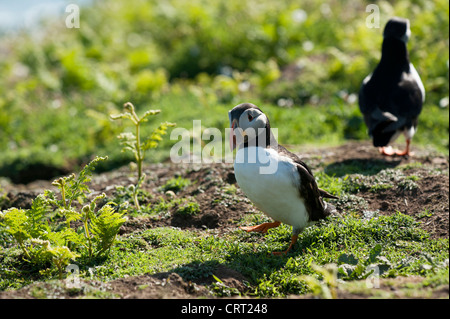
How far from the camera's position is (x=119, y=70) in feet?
34.6

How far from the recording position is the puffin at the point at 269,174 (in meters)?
4.23

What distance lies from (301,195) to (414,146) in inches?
136

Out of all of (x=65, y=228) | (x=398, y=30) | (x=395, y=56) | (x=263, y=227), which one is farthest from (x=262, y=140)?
(x=398, y=30)

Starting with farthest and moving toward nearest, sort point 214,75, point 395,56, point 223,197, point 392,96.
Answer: point 214,75 < point 395,56 < point 392,96 < point 223,197

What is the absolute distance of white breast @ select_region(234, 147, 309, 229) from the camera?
4.22 m

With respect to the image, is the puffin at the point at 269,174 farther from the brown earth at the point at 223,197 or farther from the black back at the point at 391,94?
the black back at the point at 391,94

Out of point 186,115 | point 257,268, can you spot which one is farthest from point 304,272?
point 186,115

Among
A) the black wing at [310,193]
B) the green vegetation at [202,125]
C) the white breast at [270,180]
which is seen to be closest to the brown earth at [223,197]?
the green vegetation at [202,125]

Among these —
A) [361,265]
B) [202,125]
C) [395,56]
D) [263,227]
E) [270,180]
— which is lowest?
[361,265]

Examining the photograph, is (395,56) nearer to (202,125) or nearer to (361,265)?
(202,125)

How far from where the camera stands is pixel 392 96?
6.41 m

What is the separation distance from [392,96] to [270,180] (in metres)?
2.85

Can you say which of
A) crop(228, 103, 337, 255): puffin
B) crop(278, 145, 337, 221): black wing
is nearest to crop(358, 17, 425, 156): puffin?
crop(278, 145, 337, 221): black wing
